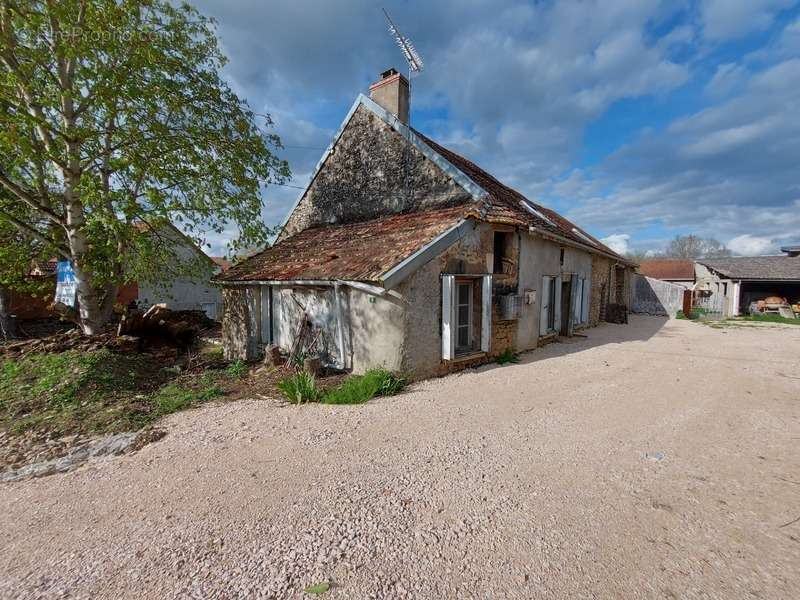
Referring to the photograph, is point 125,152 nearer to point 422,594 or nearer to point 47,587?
point 47,587

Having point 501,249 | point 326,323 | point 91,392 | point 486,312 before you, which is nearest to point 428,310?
point 486,312

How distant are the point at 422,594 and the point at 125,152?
9086 millimetres

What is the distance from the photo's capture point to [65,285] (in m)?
7.92

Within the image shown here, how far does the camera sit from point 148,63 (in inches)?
270

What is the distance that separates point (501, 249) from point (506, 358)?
8.65ft

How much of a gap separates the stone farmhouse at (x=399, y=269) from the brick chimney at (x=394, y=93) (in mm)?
30

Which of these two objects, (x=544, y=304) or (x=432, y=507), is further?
(x=544, y=304)

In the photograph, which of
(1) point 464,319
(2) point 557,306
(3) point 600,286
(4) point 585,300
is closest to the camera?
(1) point 464,319

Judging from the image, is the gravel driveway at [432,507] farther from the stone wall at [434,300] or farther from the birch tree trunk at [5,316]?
the birch tree trunk at [5,316]

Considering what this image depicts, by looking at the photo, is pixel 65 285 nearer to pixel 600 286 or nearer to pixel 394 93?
pixel 394 93

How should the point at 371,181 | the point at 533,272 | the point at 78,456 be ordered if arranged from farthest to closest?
the point at 371,181 → the point at 533,272 → the point at 78,456

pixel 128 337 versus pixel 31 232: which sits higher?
pixel 31 232

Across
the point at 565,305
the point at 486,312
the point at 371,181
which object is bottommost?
the point at 565,305

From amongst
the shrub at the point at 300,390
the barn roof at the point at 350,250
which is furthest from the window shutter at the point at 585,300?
the shrub at the point at 300,390
